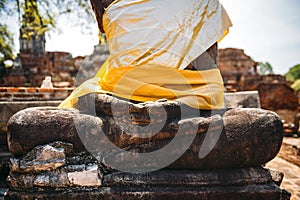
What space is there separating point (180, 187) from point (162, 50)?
773mm

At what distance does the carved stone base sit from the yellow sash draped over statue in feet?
1.30

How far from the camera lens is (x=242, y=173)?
144 cm

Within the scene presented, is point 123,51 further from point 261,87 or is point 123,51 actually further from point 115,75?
point 261,87

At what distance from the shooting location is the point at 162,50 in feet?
5.38

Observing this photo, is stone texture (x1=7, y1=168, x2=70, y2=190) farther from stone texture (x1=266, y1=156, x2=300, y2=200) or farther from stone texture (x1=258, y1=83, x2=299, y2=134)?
stone texture (x1=258, y1=83, x2=299, y2=134)

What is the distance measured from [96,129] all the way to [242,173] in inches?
31.0

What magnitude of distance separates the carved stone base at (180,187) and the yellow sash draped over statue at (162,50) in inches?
15.6

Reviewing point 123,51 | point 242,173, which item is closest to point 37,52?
point 123,51

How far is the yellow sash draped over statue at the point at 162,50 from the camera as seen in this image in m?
1.60

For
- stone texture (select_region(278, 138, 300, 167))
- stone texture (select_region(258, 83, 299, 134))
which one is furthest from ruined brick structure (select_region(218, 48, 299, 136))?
stone texture (select_region(278, 138, 300, 167))

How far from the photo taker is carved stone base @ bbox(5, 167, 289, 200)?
4.42ft

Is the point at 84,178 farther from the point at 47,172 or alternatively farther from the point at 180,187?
the point at 180,187

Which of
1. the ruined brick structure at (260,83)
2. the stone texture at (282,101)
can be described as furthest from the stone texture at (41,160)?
the stone texture at (282,101)

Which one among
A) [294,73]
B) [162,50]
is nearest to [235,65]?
[162,50]
